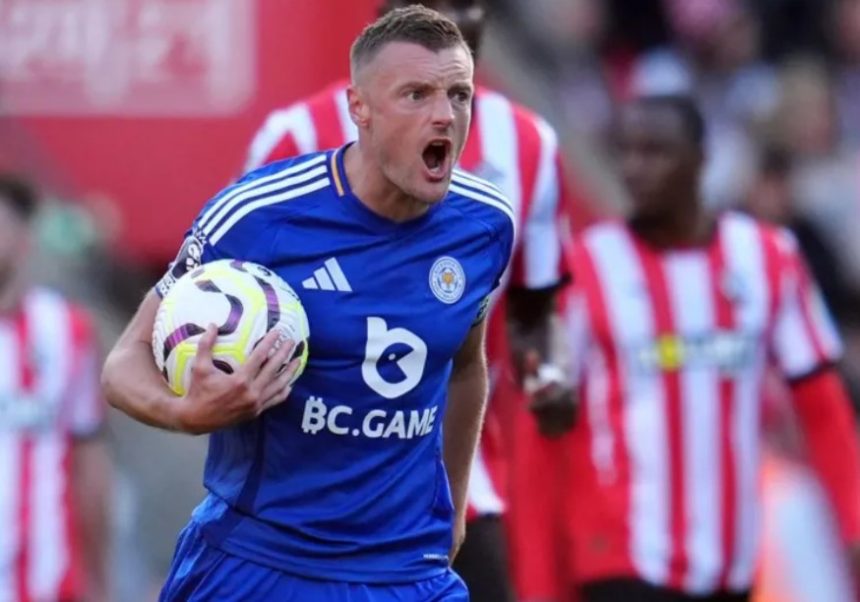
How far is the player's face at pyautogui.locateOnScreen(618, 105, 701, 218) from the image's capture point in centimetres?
854

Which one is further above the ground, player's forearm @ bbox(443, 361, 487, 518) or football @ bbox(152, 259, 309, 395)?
football @ bbox(152, 259, 309, 395)

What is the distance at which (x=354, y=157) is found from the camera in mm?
5844

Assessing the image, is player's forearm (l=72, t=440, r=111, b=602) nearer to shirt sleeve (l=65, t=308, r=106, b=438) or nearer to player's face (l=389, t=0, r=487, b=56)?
shirt sleeve (l=65, t=308, r=106, b=438)

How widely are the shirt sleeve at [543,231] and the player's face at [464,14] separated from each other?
460 millimetres

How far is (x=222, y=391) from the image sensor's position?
523 cm

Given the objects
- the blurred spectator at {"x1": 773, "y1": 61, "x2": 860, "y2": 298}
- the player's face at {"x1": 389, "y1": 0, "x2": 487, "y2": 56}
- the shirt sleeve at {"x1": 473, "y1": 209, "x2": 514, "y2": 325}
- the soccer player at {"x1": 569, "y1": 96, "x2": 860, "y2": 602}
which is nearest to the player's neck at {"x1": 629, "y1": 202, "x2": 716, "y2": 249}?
the soccer player at {"x1": 569, "y1": 96, "x2": 860, "y2": 602}

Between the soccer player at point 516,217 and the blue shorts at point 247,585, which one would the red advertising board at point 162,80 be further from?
the blue shorts at point 247,585

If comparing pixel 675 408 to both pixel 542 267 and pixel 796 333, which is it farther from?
pixel 542 267

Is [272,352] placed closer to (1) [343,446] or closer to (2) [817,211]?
(1) [343,446]

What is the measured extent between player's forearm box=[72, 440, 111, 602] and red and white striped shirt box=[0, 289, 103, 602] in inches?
1.7

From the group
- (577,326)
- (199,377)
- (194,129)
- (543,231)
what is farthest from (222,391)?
(194,129)

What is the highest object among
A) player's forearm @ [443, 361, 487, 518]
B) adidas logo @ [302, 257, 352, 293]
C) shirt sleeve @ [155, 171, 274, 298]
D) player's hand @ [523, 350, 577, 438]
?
shirt sleeve @ [155, 171, 274, 298]

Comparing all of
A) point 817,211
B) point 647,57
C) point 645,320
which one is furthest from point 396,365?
point 647,57

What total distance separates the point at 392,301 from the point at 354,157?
358mm
